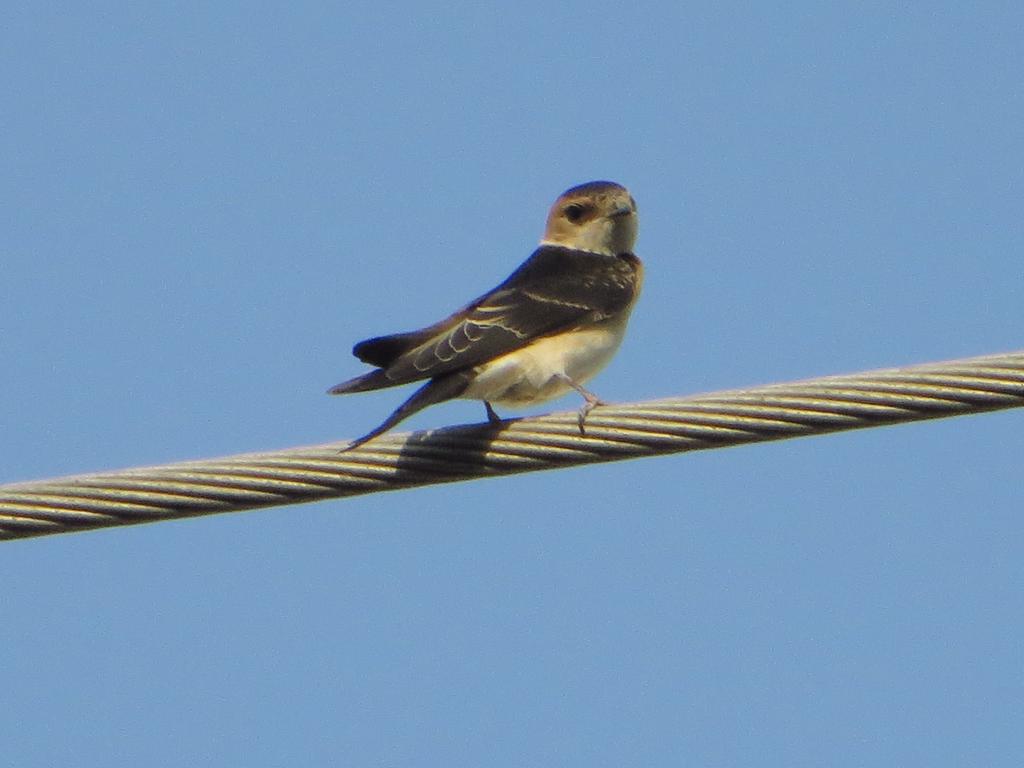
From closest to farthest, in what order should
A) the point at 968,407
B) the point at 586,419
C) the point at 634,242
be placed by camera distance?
the point at 968,407
the point at 586,419
the point at 634,242

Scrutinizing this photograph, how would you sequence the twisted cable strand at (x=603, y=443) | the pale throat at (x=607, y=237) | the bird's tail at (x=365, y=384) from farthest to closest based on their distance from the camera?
the pale throat at (x=607, y=237) < the bird's tail at (x=365, y=384) < the twisted cable strand at (x=603, y=443)

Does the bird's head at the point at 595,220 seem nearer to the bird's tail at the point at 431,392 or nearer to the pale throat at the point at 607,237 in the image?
the pale throat at the point at 607,237

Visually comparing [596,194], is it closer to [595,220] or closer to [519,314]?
[595,220]

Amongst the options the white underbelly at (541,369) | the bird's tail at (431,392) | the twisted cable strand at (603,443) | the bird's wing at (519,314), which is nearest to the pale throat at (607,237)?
the bird's wing at (519,314)

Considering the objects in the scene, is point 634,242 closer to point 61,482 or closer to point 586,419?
point 586,419

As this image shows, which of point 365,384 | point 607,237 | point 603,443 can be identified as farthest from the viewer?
point 607,237

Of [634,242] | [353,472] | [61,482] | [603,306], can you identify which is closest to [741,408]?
[353,472]

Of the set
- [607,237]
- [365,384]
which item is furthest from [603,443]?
[607,237]
